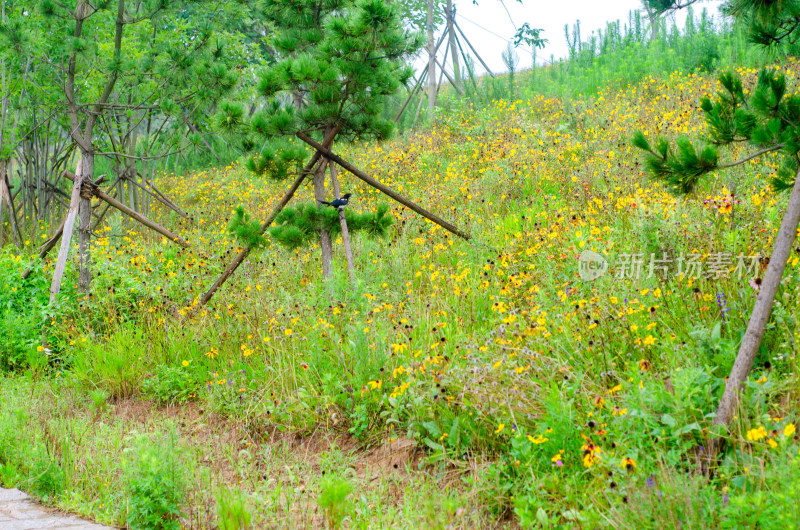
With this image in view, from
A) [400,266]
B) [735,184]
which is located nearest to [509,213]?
[400,266]

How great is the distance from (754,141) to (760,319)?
88 centimetres

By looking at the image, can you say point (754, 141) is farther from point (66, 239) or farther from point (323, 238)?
point (66, 239)

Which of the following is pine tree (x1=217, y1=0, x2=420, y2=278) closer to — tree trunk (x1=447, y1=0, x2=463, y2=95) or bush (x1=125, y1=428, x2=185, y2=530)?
bush (x1=125, y1=428, x2=185, y2=530)

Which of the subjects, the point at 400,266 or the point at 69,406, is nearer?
the point at 69,406

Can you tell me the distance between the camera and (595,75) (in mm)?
13125

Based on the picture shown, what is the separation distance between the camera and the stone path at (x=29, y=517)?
3301mm

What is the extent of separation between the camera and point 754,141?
3086mm

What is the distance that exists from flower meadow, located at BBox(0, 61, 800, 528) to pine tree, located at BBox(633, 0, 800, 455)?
158 mm

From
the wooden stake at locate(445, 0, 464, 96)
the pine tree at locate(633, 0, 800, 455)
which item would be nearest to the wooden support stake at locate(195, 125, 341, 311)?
the pine tree at locate(633, 0, 800, 455)

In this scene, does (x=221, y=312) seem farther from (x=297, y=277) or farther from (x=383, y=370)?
(x=383, y=370)

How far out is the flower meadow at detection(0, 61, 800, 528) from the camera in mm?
2855

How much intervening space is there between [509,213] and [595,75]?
7.48m

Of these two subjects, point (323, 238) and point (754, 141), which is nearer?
point (754, 141)
